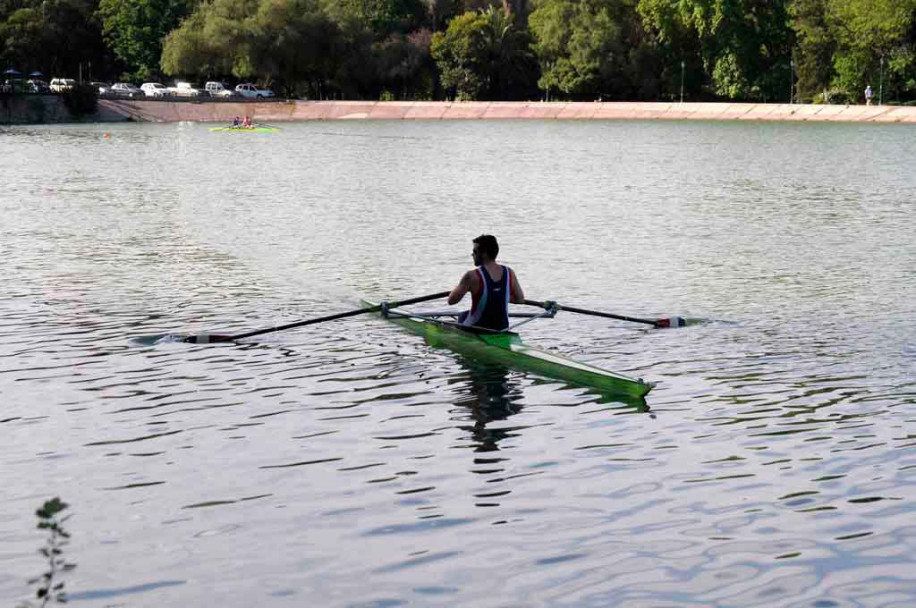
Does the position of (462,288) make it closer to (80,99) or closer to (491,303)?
(491,303)

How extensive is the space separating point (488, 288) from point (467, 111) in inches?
4373

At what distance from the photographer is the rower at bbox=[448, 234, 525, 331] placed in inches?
613

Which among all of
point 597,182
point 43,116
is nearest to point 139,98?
point 43,116

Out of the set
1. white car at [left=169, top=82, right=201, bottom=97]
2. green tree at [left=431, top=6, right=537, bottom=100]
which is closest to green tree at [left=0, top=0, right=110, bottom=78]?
white car at [left=169, top=82, right=201, bottom=97]

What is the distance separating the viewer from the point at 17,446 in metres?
12.3

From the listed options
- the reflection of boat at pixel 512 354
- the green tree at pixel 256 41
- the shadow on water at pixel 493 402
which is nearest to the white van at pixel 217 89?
the green tree at pixel 256 41

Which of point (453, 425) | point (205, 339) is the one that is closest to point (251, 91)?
point (205, 339)

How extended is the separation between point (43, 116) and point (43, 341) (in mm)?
103403

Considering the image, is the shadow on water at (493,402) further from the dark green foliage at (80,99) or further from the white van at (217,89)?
the white van at (217,89)

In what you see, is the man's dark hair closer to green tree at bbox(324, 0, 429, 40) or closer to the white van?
the white van

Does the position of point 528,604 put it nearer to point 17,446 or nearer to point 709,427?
point 709,427

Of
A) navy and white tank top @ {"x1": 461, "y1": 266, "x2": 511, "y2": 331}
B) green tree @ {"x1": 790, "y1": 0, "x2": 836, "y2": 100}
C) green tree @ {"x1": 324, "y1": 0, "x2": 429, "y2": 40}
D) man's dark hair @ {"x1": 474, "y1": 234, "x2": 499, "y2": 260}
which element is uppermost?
green tree @ {"x1": 324, "y1": 0, "x2": 429, "y2": 40}

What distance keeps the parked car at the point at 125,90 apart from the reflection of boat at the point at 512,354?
352 feet

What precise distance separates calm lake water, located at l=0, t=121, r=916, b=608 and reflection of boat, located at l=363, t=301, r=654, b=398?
224 mm
